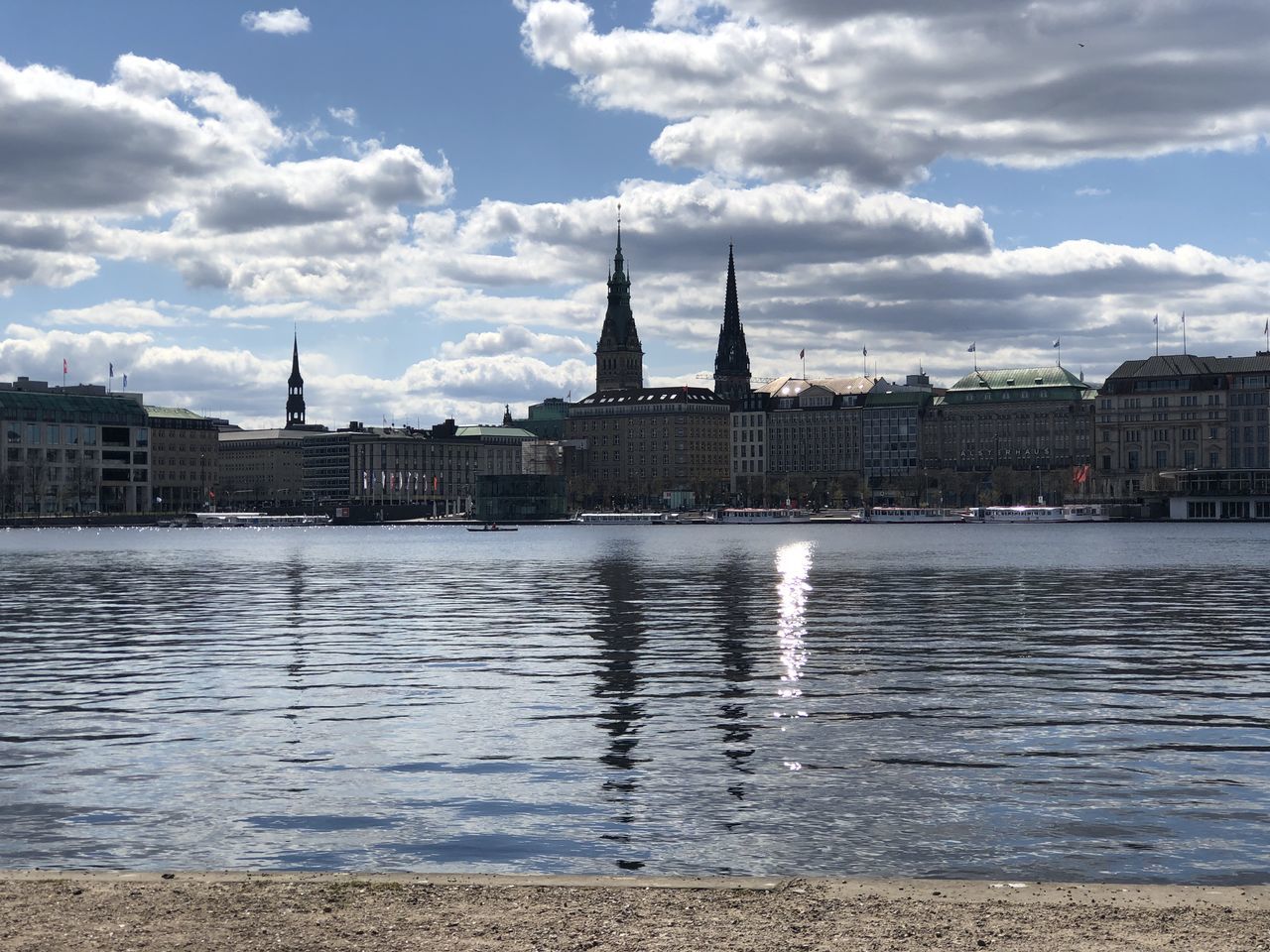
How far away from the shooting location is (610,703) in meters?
32.7

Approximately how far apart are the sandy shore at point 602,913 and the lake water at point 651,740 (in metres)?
1.86

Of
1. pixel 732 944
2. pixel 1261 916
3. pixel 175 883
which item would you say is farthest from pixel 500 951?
pixel 1261 916

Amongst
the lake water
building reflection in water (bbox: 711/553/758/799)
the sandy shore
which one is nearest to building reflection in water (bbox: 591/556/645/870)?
the lake water

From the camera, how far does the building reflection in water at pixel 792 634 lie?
32.1 meters

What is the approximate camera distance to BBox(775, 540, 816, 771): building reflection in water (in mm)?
32125

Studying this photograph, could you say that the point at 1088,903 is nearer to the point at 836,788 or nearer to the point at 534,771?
the point at 836,788

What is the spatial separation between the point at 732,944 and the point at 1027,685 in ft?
75.2

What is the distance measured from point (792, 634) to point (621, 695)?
1758 centimetres

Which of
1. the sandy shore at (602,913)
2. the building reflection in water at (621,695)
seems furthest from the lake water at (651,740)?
the sandy shore at (602,913)

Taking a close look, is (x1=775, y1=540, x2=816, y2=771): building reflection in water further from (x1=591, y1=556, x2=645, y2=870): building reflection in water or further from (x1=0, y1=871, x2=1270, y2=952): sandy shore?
(x1=0, y1=871, x2=1270, y2=952): sandy shore

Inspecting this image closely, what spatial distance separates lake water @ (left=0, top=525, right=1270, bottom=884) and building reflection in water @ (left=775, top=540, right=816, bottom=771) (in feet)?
0.70

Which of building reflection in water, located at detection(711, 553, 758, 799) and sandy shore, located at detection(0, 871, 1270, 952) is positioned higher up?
sandy shore, located at detection(0, 871, 1270, 952)

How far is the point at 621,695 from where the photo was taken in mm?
34031

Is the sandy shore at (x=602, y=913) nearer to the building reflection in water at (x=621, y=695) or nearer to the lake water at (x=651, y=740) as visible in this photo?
the lake water at (x=651, y=740)
